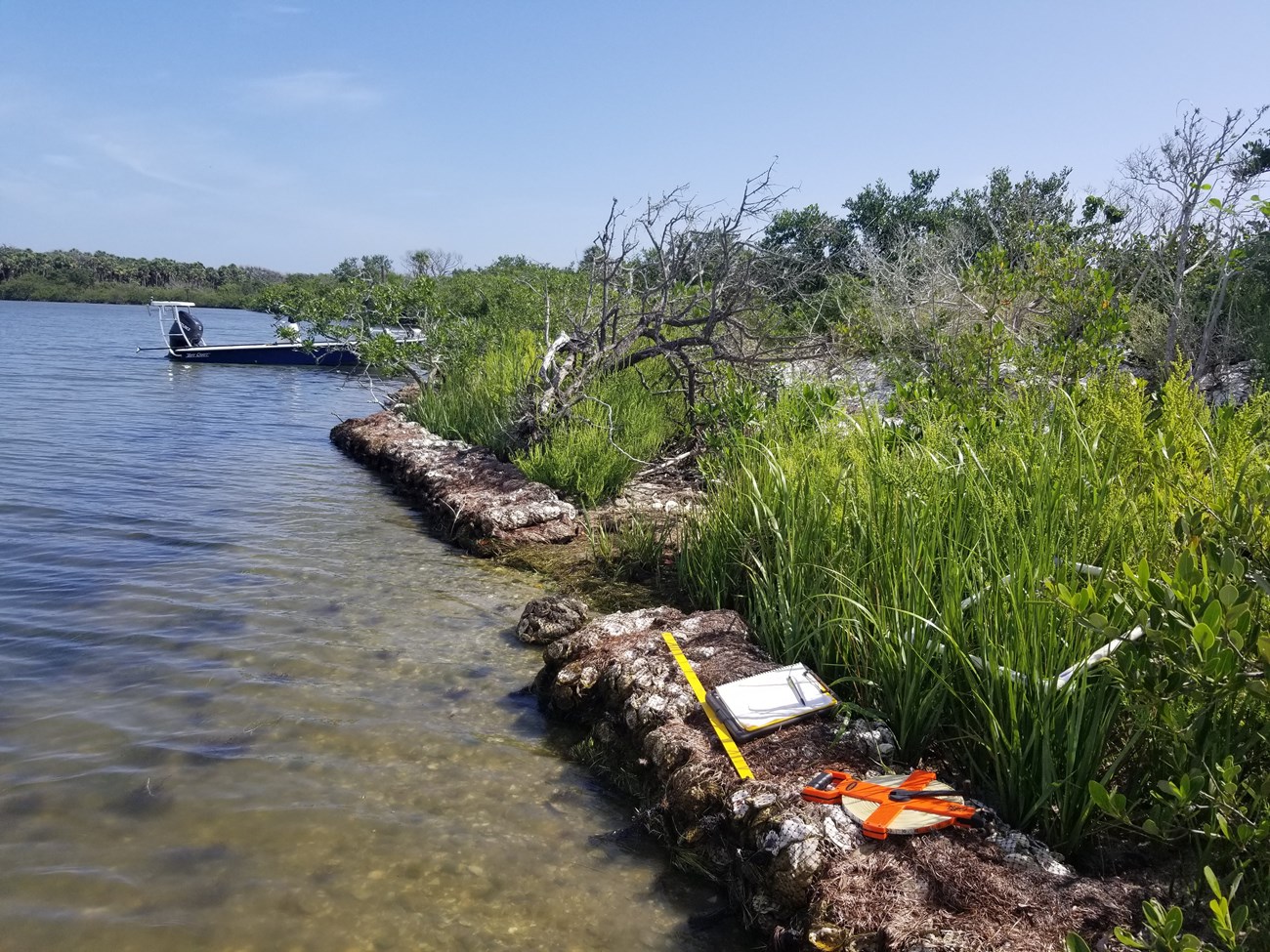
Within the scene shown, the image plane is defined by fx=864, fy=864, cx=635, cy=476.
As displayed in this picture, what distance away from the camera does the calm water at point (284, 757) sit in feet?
10.2

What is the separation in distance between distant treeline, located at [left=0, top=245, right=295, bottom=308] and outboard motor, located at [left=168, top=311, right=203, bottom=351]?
54456mm

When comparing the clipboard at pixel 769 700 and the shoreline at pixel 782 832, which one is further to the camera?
the clipboard at pixel 769 700

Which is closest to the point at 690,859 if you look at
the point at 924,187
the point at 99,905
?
the point at 99,905

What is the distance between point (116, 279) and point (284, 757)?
107 meters

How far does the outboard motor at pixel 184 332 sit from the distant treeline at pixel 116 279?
54456mm

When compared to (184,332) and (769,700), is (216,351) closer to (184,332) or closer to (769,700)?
(184,332)

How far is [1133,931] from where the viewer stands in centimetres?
238

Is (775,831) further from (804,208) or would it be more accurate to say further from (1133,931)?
(804,208)

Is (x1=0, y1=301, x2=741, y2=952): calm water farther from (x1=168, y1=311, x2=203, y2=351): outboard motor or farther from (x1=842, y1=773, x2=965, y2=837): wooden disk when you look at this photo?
(x1=168, y1=311, x2=203, y2=351): outboard motor

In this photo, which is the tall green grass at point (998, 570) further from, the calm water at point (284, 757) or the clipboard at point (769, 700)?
the calm water at point (284, 757)

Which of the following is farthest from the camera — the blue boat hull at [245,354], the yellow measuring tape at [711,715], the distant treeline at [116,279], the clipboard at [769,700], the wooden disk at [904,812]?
the distant treeline at [116,279]

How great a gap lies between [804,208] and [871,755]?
21.3 meters

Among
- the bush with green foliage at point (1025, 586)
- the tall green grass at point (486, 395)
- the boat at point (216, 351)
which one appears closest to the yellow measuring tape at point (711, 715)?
the bush with green foliage at point (1025, 586)

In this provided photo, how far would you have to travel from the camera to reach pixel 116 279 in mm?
93312
